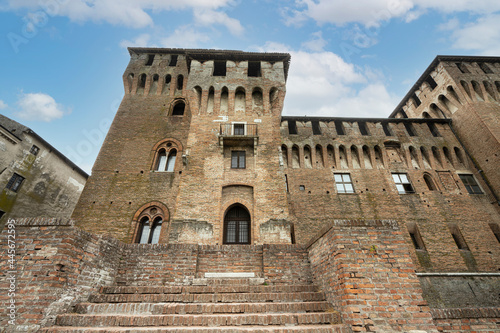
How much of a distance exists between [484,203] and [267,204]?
1754 centimetres

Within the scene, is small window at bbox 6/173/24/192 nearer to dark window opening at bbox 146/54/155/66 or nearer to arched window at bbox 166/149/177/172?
arched window at bbox 166/149/177/172

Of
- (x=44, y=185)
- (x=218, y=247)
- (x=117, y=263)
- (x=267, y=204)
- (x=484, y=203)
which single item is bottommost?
(x=117, y=263)

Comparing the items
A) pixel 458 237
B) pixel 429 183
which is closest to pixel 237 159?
pixel 429 183

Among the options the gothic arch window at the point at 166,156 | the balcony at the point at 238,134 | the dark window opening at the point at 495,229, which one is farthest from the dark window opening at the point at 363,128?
the gothic arch window at the point at 166,156

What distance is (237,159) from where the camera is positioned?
13055 millimetres

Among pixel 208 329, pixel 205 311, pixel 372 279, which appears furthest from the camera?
pixel 205 311

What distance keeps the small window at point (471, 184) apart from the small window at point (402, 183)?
180 inches

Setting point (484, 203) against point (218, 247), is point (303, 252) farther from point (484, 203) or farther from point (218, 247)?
point (484, 203)

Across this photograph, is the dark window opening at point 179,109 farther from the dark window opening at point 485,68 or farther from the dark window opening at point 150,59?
the dark window opening at point 485,68

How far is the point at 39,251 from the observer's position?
443 centimetres

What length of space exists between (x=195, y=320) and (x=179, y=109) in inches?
628

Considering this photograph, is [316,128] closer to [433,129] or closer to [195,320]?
[433,129]

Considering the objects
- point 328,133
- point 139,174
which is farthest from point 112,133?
point 328,133

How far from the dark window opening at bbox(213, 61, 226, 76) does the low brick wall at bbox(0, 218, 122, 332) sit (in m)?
14.2
